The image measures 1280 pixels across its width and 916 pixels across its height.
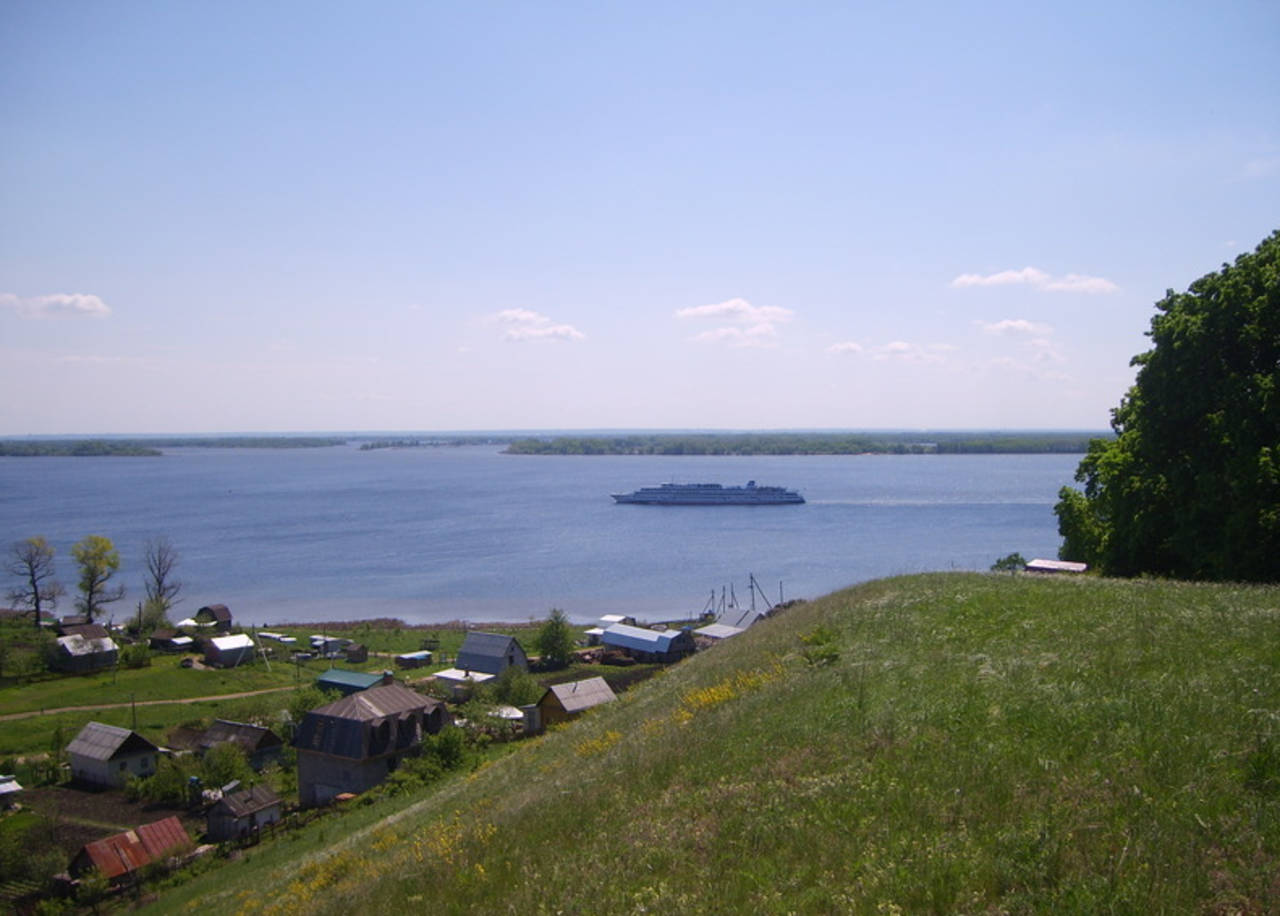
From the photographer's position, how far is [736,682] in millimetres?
14172

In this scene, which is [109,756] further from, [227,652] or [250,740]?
[227,652]

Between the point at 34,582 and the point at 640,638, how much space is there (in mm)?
43127

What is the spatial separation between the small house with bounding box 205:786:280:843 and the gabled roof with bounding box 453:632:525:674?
63.8 ft

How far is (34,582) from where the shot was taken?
58.4 metres

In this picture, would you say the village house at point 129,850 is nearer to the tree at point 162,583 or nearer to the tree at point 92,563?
the tree at point 162,583

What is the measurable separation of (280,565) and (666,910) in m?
88.4

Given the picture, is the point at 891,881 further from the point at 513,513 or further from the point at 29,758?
the point at 513,513

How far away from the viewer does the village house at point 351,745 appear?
26844mm

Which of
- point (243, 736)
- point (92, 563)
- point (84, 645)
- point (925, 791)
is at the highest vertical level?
point (925, 791)

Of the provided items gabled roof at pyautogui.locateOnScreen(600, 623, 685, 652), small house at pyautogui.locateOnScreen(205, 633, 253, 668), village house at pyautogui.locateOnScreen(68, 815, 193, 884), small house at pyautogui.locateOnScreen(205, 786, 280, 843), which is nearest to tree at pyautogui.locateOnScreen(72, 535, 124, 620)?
small house at pyautogui.locateOnScreen(205, 633, 253, 668)

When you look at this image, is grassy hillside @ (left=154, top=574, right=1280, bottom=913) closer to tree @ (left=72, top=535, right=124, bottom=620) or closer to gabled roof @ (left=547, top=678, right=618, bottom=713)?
gabled roof @ (left=547, top=678, right=618, bottom=713)

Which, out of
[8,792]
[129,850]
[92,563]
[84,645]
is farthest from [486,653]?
[92,563]

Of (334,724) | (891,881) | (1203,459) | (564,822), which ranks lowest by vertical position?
(334,724)

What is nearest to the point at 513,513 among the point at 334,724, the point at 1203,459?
the point at 334,724
